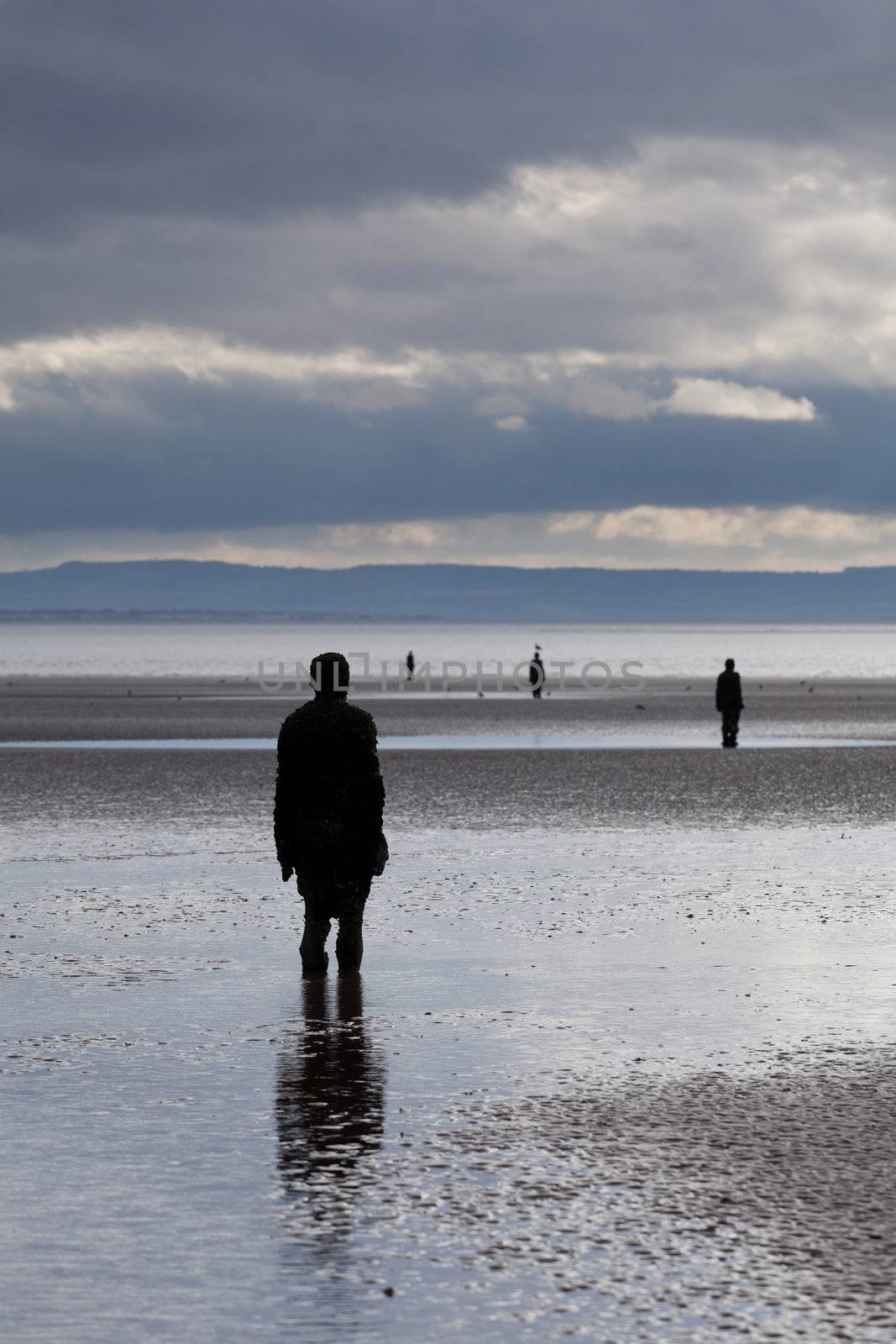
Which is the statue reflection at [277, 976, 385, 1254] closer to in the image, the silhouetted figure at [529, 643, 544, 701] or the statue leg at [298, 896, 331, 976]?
the statue leg at [298, 896, 331, 976]

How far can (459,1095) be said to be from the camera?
870 cm

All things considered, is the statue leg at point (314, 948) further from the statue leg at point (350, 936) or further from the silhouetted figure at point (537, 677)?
the silhouetted figure at point (537, 677)

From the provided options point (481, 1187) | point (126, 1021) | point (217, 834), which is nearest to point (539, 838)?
point (217, 834)

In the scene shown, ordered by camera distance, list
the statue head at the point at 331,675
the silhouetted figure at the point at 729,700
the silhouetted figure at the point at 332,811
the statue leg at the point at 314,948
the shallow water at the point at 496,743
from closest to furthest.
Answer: the statue leg at the point at 314,948 → the silhouetted figure at the point at 332,811 → the statue head at the point at 331,675 → the silhouetted figure at the point at 729,700 → the shallow water at the point at 496,743

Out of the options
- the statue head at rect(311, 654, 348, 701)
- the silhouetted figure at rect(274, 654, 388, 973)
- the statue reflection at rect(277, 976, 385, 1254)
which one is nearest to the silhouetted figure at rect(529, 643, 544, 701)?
the statue head at rect(311, 654, 348, 701)

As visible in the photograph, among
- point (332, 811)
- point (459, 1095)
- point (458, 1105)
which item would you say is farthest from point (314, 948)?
point (458, 1105)

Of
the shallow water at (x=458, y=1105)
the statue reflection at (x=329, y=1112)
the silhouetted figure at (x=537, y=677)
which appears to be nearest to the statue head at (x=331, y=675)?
the shallow water at (x=458, y=1105)

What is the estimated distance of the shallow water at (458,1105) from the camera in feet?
19.8

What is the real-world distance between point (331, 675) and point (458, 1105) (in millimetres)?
4256

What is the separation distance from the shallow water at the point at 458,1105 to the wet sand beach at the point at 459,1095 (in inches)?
0.9

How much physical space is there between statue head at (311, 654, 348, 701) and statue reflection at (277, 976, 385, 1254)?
81.5 inches

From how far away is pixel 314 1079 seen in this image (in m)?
9.01

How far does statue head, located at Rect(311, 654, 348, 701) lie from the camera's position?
12258mm

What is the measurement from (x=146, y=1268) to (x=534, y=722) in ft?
140
